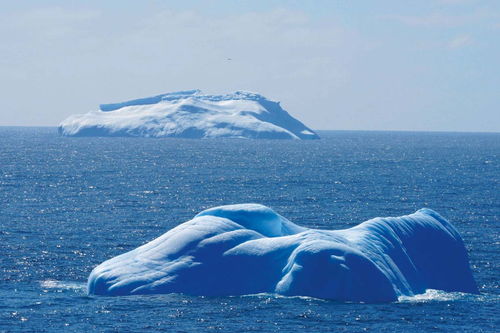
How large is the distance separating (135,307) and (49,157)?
11487cm

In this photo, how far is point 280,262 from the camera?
38.2 m

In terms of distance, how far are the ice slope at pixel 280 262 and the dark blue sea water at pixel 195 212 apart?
805 millimetres

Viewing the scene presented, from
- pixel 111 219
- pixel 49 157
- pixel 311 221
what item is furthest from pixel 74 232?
pixel 49 157

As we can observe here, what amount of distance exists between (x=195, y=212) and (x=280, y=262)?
3335 cm

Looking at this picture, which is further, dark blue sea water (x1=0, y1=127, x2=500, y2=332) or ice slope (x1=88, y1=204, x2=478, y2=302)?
ice slope (x1=88, y1=204, x2=478, y2=302)

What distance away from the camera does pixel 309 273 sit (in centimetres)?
3725

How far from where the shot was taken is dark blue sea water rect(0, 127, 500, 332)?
34844 millimetres

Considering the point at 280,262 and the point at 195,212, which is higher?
the point at 280,262

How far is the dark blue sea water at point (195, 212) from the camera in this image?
3484cm

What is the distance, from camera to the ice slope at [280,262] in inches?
1474

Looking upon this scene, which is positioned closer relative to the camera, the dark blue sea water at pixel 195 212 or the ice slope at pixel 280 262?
the dark blue sea water at pixel 195 212

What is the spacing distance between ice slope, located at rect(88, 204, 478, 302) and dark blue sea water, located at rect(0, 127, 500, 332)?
0.80 m

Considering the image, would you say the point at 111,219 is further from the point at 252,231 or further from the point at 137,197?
the point at 252,231

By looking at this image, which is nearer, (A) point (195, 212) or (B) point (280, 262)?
(B) point (280, 262)
